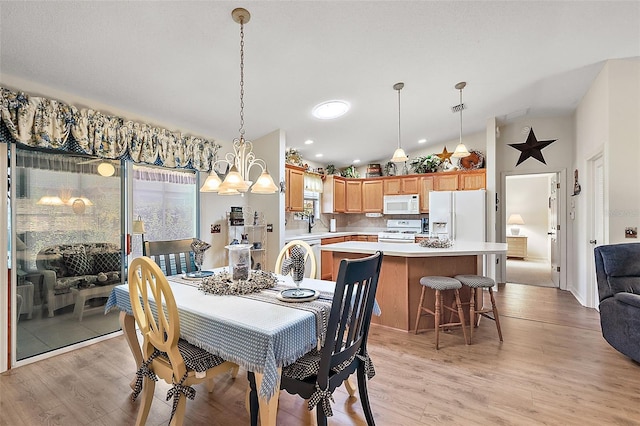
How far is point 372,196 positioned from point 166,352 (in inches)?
211

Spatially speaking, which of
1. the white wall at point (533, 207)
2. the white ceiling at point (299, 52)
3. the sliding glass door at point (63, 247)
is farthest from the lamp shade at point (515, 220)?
the sliding glass door at point (63, 247)

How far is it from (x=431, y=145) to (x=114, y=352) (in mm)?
5860

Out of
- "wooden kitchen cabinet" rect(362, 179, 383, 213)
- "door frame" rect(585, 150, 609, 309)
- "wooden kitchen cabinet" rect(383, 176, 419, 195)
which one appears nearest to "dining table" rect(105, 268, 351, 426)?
"door frame" rect(585, 150, 609, 309)

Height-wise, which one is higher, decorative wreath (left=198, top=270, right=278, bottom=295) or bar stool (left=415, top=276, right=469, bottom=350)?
decorative wreath (left=198, top=270, right=278, bottom=295)

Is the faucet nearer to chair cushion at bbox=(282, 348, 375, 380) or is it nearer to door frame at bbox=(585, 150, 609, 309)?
door frame at bbox=(585, 150, 609, 309)

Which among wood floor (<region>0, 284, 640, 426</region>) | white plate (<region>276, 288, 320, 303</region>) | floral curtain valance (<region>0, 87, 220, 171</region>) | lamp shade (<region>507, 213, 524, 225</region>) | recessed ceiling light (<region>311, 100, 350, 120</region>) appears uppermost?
recessed ceiling light (<region>311, 100, 350, 120</region>)

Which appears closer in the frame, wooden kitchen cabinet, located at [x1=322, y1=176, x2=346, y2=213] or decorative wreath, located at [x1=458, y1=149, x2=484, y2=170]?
decorative wreath, located at [x1=458, y1=149, x2=484, y2=170]

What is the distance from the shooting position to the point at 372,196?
256 inches

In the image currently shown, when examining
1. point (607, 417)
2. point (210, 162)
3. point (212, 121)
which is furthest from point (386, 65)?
point (607, 417)

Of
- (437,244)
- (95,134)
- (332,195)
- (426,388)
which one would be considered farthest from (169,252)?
(332,195)

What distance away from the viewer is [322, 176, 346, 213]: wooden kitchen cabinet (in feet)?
20.5

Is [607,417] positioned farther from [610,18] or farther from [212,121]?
[212,121]

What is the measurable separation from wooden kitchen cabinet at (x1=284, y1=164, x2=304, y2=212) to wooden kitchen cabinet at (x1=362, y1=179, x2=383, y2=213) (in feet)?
5.59

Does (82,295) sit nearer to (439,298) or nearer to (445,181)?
(439,298)
